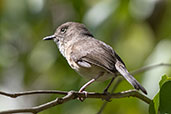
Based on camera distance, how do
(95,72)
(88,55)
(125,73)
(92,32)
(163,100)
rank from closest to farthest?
1. (163,100)
2. (125,73)
3. (95,72)
4. (88,55)
5. (92,32)

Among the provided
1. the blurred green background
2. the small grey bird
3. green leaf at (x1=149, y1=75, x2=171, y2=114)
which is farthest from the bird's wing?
green leaf at (x1=149, y1=75, x2=171, y2=114)

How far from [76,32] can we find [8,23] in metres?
0.95

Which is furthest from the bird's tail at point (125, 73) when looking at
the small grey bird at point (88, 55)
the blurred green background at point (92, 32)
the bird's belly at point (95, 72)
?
the blurred green background at point (92, 32)

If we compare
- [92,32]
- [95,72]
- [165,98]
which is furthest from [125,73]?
[92,32]

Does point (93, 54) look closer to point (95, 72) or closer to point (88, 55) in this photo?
point (88, 55)

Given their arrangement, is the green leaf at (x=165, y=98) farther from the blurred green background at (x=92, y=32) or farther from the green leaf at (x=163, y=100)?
the blurred green background at (x=92, y=32)

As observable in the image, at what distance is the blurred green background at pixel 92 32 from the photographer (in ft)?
13.6

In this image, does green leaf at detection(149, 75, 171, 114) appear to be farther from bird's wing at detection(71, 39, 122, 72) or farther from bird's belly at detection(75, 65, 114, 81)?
bird's belly at detection(75, 65, 114, 81)

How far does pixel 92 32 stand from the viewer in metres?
4.22

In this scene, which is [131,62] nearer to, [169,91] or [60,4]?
[60,4]

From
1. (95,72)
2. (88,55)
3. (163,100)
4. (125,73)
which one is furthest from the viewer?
(88,55)

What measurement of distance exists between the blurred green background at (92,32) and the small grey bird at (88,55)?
0.17 m

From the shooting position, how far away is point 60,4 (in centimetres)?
598

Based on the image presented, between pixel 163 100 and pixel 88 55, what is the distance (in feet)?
5.06
